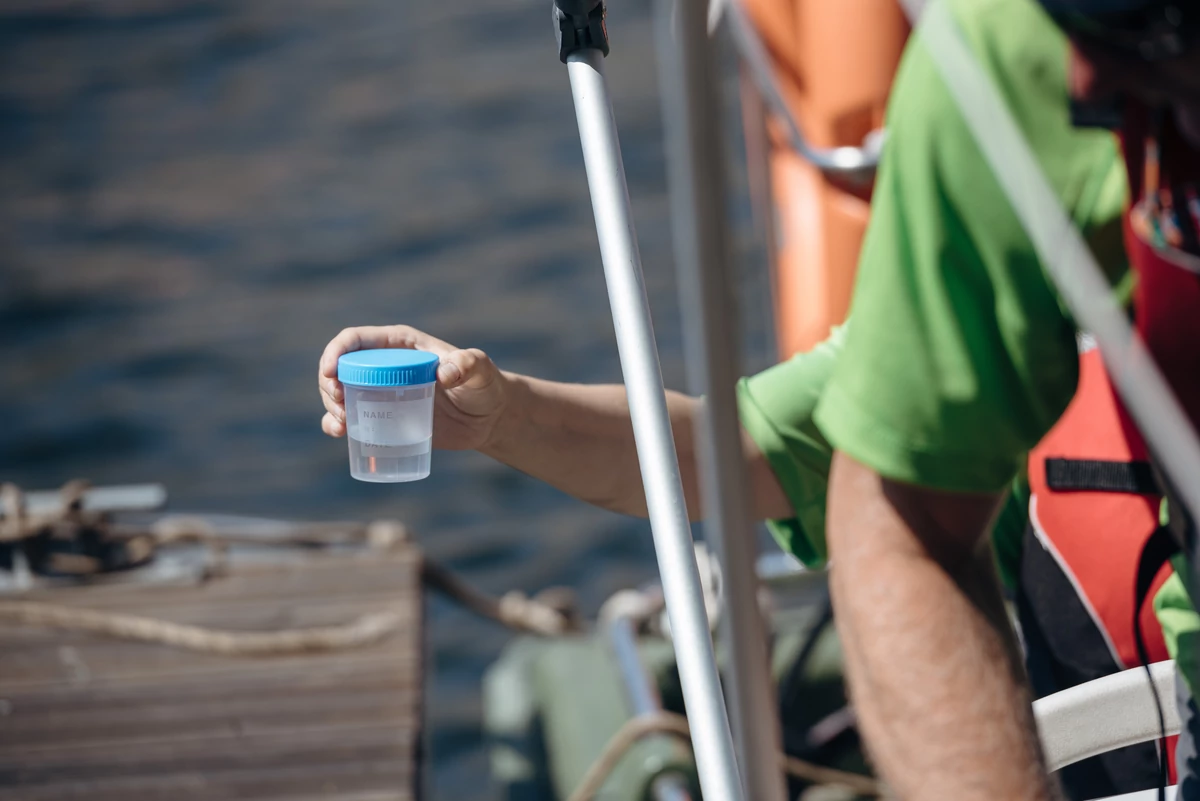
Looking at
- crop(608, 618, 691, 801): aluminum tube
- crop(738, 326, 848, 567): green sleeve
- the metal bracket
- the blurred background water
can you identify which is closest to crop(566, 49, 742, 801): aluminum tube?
crop(738, 326, 848, 567): green sleeve

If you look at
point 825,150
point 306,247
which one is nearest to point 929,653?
point 825,150

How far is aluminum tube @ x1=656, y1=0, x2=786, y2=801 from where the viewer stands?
72 cm

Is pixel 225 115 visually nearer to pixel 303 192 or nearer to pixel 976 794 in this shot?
pixel 303 192

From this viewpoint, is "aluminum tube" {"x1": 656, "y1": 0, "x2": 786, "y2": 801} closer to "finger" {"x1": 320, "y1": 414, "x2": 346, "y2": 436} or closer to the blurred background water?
"finger" {"x1": 320, "y1": 414, "x2": 346, "y2": 436}

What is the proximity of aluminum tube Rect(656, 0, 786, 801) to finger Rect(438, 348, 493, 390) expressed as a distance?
14 cm

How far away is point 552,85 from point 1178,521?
6467mm

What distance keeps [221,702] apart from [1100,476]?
5.43ft

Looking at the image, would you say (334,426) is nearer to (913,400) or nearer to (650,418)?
(650,418)

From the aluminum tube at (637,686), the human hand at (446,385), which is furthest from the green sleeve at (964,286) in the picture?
the aluminum tube at (637,686)

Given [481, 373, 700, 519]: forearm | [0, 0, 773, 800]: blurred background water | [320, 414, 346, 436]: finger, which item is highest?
[320, 414, 346, 436]: finger

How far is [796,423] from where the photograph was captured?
1026 millimetres

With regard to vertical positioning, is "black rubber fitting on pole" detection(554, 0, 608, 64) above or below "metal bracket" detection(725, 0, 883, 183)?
above

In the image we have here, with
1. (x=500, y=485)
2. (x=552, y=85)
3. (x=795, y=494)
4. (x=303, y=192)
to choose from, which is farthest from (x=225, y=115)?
(x=795, y=494)

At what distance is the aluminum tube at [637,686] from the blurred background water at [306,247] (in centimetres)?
71
